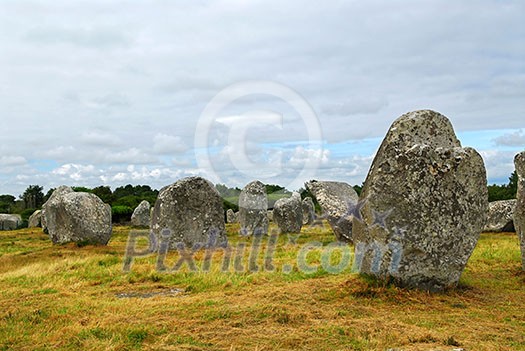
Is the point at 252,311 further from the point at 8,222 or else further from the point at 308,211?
the point at 8,222

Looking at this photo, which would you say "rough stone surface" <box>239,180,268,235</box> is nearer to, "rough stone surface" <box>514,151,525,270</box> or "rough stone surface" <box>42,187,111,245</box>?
"rough stone surface" <box>42,187,111,245</box>

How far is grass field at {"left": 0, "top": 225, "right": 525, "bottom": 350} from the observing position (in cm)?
772

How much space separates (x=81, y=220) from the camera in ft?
72.3

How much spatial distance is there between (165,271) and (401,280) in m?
6.40

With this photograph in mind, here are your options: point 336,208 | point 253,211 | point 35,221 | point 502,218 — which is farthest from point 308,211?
point 35,221

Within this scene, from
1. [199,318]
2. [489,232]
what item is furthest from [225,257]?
[489,232]

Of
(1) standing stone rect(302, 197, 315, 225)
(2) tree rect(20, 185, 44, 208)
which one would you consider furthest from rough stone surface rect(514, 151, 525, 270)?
(2) tree rect(20, 185, 44, 208)

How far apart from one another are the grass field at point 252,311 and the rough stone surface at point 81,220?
291 inches

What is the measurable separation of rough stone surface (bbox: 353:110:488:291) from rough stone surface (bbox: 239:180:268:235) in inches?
736

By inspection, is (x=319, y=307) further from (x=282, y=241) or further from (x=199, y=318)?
(x=282, y=241)

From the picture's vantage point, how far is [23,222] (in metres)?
45.8

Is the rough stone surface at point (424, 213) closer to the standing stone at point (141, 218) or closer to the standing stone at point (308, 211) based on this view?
the standing stone at point (308, 211)

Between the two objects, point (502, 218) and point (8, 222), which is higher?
point (502, 218)

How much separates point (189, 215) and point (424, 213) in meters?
10.7
